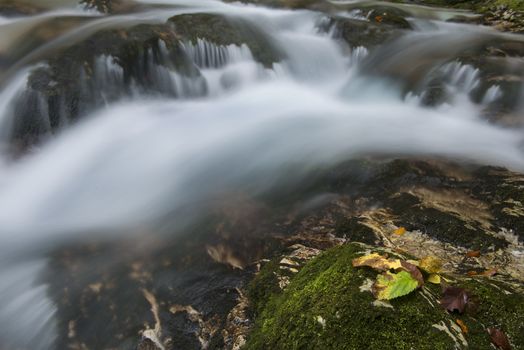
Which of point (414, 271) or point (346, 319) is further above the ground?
point (414, 271)

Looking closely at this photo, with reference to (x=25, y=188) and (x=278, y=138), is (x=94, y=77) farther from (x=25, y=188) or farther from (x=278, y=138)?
(x=278, y=138)

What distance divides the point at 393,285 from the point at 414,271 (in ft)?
0.69

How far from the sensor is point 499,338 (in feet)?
7.17

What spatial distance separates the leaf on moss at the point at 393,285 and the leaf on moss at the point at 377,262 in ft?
0.36

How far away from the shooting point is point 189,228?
5.20 metres

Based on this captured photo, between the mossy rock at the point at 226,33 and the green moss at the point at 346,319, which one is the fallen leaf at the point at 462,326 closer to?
the green moss at the point at 346,319

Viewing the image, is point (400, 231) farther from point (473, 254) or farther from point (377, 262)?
point (377, 262)

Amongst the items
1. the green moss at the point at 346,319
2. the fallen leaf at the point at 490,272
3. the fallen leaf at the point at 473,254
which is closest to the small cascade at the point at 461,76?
the fallen leaf at the point at 473,254

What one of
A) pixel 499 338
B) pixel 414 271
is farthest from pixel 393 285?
pixel 499 338

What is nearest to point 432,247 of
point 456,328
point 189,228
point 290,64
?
point 456,328

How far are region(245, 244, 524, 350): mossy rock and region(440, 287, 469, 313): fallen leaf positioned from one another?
1.7 inches

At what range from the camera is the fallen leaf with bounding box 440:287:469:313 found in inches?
90.3

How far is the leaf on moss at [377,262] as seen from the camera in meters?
2.47

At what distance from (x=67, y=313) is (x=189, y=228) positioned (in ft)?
5.53
